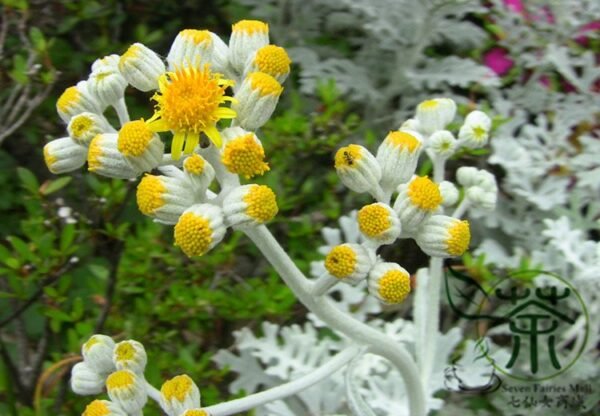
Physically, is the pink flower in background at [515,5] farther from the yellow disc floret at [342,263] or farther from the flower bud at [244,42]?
the yellow disc floret at [342,263]

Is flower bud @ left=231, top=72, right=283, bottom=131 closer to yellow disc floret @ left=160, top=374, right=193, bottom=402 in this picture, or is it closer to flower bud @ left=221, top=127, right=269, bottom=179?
flower bud @ left=221, top=127, right=269, bottom=179

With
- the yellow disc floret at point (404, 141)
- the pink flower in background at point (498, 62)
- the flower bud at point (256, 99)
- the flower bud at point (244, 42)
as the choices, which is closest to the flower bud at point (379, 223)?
the yellow disc floret at point (404, 141)

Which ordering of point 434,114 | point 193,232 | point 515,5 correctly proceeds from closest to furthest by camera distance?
point 193,232
point 434,114
point 515,5

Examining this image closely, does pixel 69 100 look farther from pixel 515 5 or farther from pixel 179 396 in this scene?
pixel 515 5

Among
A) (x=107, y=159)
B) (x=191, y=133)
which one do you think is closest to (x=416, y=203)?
(x=191, y=133)

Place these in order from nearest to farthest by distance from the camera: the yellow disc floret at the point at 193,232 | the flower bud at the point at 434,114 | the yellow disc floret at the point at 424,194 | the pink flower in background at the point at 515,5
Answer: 1. the yellow disc floret at the point at 193,232
2. the yellow disc floret at the point at 424,194
3. the flower bud at the point at 434,114
4. the pink flower in background at the point at 515,5

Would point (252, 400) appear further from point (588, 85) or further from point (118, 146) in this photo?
point (588, 85)
